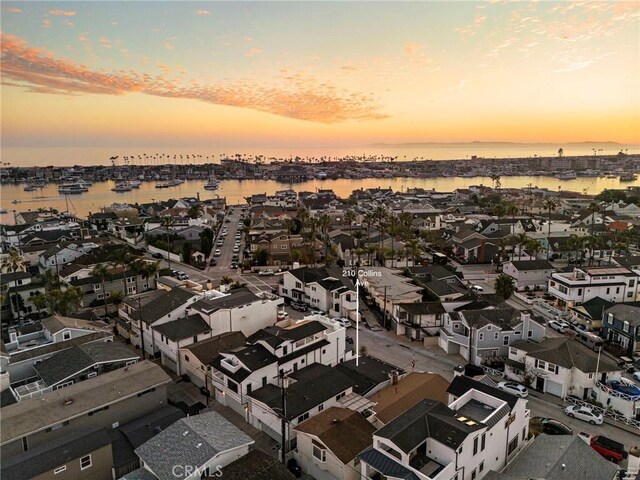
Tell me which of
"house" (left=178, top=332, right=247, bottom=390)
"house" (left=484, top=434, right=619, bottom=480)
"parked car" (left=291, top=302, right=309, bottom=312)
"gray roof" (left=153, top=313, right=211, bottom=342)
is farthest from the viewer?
"parked car" (left=291, top=302, right=309, bottom=312)

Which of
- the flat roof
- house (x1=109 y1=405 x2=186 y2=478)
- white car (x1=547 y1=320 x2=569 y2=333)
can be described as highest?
the flat roof

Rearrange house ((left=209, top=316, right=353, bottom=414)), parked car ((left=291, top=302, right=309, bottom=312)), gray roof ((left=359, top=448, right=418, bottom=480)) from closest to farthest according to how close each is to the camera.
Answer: gray roof ((left=359, top=448, right=418, bottom=480)) → house ((left=209, top=316, right=353, bottom=414)) → parked car ((left=291, top=302, right=309, bottom=312))

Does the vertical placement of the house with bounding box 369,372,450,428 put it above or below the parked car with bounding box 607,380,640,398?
above

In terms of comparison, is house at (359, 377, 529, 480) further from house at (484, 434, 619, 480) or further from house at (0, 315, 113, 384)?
house at (0, 315, 113, 384)

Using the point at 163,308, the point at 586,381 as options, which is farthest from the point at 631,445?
the point at 163,308

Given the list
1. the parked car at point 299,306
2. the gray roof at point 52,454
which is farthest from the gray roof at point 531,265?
the gray roof at point 52,454

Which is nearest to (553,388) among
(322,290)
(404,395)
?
(404,395)

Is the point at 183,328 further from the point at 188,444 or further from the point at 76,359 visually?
the point at 188,444

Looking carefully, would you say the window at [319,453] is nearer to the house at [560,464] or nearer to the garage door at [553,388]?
the house at [560,464]

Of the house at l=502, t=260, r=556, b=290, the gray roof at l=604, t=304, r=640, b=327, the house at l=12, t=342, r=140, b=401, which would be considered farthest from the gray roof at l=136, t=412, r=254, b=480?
the house at l=502, t=260, r=556, b=290
